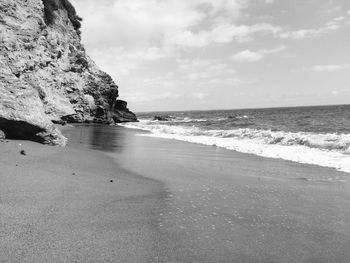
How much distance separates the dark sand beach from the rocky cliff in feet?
8.23

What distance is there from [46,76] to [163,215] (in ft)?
120

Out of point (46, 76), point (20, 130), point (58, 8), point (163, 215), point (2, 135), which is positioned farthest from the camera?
point (58, 8)

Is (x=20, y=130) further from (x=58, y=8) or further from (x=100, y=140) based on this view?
(x=58, y=8)

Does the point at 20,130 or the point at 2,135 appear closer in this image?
the point at 2,135

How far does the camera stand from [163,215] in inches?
212

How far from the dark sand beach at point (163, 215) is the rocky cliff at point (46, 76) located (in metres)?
2.51

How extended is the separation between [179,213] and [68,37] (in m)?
46.3

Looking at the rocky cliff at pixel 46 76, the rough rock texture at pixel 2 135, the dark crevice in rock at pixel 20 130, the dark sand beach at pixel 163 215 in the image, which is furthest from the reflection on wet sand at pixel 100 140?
the dark sand beach at pixel 163 215

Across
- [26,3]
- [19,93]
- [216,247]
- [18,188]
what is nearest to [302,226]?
[216,247]

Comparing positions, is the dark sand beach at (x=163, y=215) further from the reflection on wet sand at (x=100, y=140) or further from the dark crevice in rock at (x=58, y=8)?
the dark crevice in rock at (x=58, y=8)

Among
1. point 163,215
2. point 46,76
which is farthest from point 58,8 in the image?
point 163,215

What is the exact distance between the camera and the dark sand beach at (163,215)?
3.98 meters

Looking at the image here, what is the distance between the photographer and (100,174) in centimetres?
848

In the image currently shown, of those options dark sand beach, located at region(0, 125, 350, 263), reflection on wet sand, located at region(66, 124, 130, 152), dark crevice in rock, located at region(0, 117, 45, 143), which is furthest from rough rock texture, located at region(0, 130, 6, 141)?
reflection on wet sand, located at region(66, 124, 130, 152)
